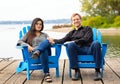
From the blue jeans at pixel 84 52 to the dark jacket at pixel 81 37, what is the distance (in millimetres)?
136

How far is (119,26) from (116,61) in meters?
35.5

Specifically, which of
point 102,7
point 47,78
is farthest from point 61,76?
point 102,7

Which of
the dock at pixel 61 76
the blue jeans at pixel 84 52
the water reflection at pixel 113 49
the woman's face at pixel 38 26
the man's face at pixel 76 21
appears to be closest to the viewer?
the dock at pixel 61 76

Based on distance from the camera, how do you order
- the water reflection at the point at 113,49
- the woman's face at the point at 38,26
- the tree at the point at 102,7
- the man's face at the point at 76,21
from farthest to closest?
the tree at the point at 102,7 < the water reflection at the point at 113,49 < the woman's face at the point at 38,26 < the man's face at the point at 76,21

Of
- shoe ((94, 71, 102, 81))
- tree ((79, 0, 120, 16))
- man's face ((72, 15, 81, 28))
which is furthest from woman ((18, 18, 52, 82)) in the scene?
tree ((79, 0, 120, 16))

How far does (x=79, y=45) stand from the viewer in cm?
595

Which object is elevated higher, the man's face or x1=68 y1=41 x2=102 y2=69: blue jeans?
the man's face

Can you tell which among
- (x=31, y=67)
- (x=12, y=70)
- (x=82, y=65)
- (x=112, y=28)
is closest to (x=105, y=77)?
(x=82, y=65)

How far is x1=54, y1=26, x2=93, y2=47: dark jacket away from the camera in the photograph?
5.92 meters

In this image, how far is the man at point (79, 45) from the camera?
18.6 ft

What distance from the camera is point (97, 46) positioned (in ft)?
18.6

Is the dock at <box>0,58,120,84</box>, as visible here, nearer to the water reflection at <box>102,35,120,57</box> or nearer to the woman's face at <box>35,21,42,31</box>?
the woman's face at <box>35,21,42,31</box>

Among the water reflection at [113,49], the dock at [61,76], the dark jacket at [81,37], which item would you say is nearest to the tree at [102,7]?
the water reflection at [113,49]

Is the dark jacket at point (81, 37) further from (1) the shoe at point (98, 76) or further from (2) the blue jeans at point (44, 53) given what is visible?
(1) the shoe at point (98, 76)
